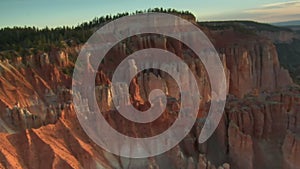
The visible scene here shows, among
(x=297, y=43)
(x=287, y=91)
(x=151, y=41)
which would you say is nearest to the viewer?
(x=287, y=91)

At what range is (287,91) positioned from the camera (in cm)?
3472

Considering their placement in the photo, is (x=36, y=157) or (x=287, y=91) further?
(x=287, y=91)

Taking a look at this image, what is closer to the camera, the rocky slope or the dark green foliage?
the rocky slope

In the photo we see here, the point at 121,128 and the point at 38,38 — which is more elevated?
the point at 38,38

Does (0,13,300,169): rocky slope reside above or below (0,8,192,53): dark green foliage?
below

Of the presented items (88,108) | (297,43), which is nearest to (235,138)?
(88,108)

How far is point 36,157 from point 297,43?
90.5 metres

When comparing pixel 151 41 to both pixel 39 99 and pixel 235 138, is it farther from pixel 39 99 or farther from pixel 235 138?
pixel 235 138

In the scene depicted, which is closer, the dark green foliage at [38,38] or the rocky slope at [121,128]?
the rocky slope at [121,128]

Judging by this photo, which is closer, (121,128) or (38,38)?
(121,128)

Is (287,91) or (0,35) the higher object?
(0,35)

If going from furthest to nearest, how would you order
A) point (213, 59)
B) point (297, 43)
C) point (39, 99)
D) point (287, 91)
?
point (297, 43) < point (213, 59) < point (39, 99) < point (287, 91)

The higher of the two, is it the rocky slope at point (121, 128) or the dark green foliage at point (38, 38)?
the dark green foliage at point (38, 38)

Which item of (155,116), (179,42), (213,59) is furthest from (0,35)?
(155,116)
